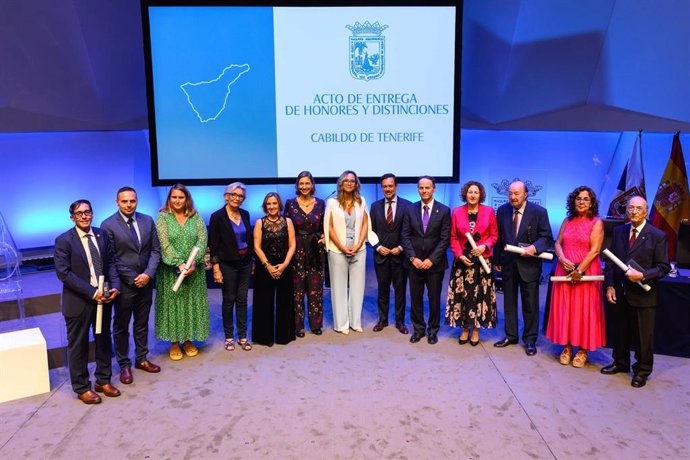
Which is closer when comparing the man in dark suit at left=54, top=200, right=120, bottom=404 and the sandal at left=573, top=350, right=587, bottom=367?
the man in dark suit at left=54, top=200, right=120, bottom=404

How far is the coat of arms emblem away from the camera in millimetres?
5914

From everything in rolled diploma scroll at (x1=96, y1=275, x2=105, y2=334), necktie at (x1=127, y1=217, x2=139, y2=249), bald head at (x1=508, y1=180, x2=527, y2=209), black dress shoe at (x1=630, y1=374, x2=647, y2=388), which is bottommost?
black dress shoe at (x1=630, y1=374, x2=647, y2=388)

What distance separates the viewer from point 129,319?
393 cm

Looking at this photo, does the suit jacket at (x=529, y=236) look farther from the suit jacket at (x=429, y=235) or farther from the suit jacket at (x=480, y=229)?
the suit jacket at (x=429, y=235)

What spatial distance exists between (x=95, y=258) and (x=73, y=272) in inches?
6.4

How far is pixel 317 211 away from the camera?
15.8 feet

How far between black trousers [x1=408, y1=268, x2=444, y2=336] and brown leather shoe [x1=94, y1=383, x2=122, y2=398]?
2470 millimetres

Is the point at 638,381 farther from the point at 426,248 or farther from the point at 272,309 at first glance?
the point at 272,309

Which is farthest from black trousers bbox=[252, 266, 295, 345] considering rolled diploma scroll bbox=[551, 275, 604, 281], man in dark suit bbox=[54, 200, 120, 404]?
rolled diploma scroll bbox=[551, 275, 604, 281]

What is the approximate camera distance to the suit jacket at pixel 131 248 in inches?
150

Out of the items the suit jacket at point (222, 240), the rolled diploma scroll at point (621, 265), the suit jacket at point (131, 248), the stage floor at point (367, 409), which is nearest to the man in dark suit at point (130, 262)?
the suit jacket at point (131, 248)

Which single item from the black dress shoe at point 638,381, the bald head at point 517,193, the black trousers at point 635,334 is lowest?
the black dress shoe at point 638,381

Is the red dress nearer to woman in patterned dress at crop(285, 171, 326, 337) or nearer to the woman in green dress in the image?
woman in patterned dress at crop(285, 171, 326, 337)

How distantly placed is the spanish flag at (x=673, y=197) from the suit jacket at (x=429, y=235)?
362cm
